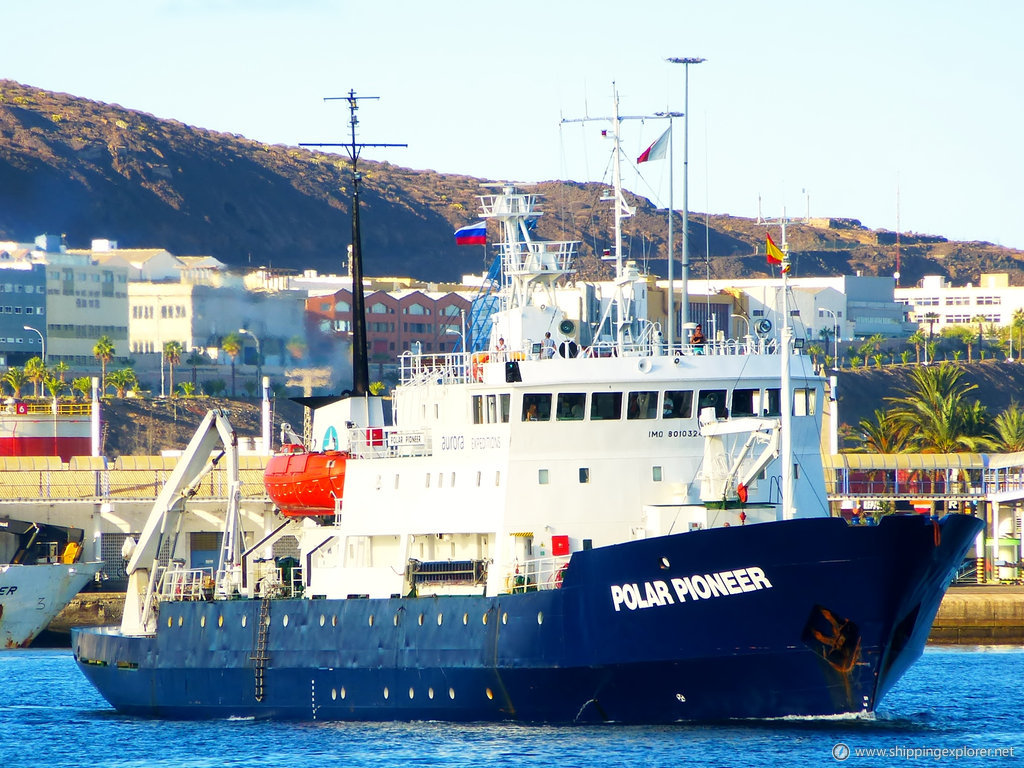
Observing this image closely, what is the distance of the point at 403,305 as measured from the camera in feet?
531

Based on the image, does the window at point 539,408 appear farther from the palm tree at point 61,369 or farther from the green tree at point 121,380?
the palm tree at point 61,369

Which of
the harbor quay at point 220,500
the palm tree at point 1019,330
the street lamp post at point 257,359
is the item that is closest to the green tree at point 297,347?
the street lamp post at point 257,359

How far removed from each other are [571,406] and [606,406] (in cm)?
69

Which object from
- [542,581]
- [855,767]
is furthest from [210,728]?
[855,767]

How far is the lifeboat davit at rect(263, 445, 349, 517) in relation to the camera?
38.2m

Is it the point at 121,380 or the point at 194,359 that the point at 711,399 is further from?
the point at 194,359

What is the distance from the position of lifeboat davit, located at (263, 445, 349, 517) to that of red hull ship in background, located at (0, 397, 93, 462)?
47.7 m

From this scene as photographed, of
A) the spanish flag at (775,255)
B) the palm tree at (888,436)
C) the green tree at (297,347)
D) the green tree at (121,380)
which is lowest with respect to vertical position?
the palm tree at (888,436)

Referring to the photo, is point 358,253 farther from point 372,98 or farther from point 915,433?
point 915,433

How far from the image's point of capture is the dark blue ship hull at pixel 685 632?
2884 centimetres

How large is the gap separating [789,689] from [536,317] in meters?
10.2

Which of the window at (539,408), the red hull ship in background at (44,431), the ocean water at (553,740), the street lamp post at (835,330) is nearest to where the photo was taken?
the ocean water at (553,740)

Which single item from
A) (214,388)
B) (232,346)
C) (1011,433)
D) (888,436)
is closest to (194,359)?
(232,346)

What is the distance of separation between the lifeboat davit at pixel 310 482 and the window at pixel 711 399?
360 inches
